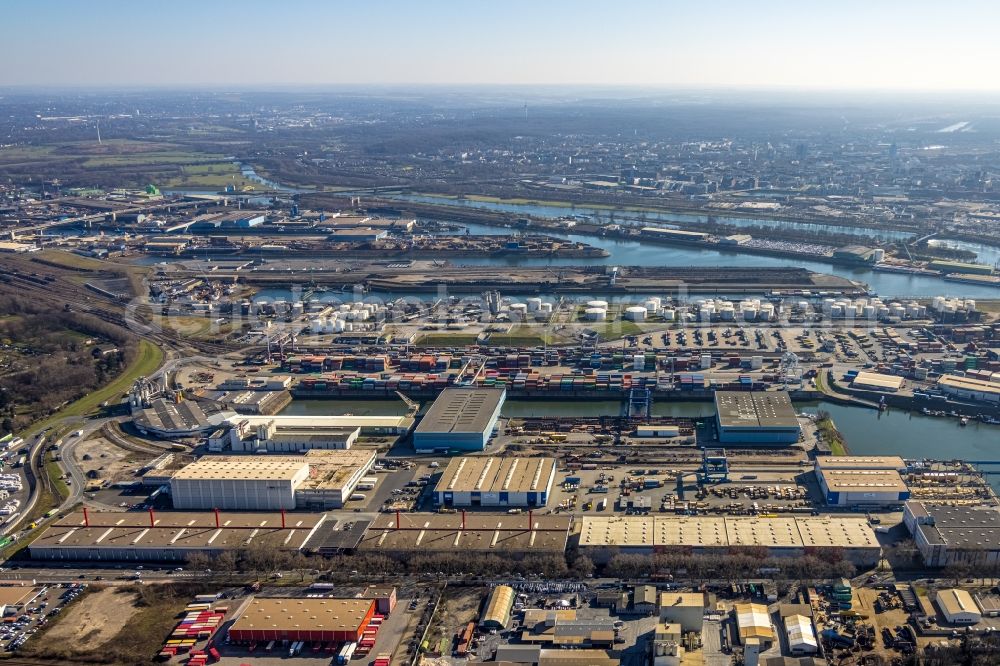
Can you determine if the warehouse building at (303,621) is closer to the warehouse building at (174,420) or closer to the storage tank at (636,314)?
the warehouse building at (174,420)

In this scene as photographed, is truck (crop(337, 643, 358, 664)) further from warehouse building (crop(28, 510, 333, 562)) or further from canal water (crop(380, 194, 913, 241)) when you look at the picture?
canal water (crop(380, 194, 913, 241))

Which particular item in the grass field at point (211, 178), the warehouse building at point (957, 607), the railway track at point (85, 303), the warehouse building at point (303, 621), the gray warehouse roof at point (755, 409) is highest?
the grass field at point (211, 178)

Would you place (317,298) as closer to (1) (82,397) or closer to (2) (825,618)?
(1) (82,397)

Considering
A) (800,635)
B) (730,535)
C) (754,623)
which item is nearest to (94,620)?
(754,623)

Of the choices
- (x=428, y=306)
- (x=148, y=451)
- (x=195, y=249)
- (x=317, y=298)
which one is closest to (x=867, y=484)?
(x=148, y=451)

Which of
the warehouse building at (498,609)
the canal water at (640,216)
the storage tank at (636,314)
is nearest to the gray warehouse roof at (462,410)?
the warehouse building at (498,609)

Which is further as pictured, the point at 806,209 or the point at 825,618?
the point at 806,209
